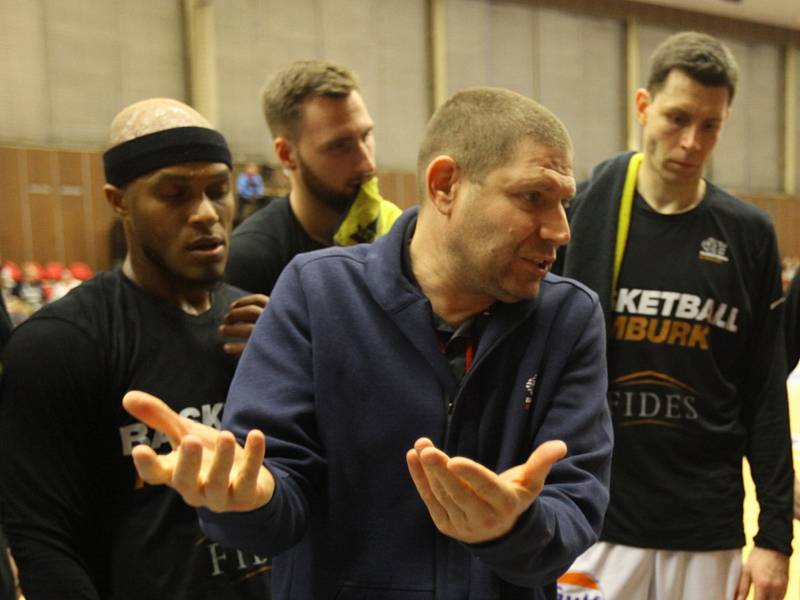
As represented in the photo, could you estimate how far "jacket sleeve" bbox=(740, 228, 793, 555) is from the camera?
8.32 ft

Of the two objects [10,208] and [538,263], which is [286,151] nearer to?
[538,263]

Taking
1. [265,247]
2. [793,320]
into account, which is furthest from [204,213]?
[793,320]

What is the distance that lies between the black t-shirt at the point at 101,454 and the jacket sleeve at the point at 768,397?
5.20ft

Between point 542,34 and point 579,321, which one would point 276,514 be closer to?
point 579,321

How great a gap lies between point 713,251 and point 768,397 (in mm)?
493

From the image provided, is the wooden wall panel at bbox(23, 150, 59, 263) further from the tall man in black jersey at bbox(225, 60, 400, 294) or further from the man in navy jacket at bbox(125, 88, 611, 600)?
the man in navy jacket at bbox(125, 88, 611, 600)

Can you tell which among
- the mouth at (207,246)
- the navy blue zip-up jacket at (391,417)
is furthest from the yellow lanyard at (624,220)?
the mouth at (207,246)

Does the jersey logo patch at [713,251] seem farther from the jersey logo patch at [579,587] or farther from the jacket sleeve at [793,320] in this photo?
the jersey logo patch at [579,587]

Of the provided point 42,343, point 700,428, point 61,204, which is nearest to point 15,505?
point 42,343

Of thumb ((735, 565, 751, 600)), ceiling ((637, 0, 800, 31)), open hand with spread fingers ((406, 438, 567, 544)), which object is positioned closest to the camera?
open hand with spread fingers ((406, 438, 567, 544))

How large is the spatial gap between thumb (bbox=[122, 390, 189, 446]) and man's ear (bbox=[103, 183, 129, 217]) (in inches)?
36.3

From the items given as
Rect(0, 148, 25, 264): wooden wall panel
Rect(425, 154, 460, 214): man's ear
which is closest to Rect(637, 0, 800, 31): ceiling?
Rect(0, 148, 25, 264): wooden wall panel

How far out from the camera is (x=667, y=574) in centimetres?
256

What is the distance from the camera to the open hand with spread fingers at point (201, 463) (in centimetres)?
121
